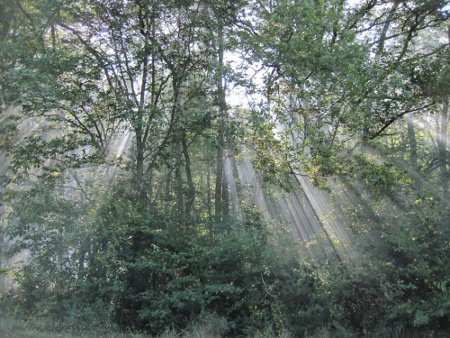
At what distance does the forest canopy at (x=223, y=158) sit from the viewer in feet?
38.1

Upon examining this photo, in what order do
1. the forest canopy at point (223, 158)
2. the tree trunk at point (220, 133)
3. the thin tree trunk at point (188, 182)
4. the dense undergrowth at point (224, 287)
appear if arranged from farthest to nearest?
the thin tree trunk at point (188, 182)
the tree trunk at point (220, 133)
the forest canopy at point (223, 158)
the dense undergrowth at point (224, 287)

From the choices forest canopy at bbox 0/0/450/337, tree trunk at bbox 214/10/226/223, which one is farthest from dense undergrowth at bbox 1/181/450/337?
tree trunk at bbox 214/10/226/223

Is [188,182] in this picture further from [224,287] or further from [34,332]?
[34,332]

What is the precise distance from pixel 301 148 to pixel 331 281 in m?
3.68

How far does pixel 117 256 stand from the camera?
1249cm

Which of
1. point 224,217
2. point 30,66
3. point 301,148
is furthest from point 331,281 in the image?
point 30,66

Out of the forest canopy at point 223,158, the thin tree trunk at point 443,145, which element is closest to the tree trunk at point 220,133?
the forest canopy at point 223,158

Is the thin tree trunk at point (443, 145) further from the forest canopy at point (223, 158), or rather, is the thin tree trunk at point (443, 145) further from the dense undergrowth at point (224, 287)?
the dense undergrowth at point (224, 287)

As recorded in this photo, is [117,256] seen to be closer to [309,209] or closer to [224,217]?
[224,217]

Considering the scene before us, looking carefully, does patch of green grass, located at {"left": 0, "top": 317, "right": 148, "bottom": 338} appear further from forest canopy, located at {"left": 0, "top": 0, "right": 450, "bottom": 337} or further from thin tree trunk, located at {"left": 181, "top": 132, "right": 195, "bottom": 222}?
thin tree trunk, located at {"left": 181, "top": 132, "right": 195, "bottom": 222}

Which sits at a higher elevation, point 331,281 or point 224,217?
point 224,217

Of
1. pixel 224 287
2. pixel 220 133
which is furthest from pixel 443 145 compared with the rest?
pixel 224 287

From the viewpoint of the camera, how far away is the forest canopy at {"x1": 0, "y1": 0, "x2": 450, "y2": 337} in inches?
458

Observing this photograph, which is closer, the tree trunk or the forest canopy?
the forest canopy
